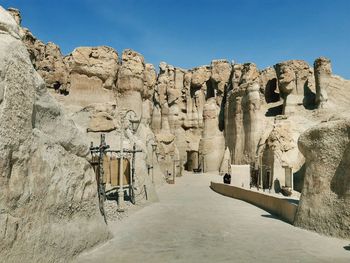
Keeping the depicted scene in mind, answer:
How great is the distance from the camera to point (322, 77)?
1515 inches

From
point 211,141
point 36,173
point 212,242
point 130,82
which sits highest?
point 130,82

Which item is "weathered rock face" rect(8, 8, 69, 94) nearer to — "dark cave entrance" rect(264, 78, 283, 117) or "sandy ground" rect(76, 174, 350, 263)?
"dark cave entrance" rect(264, 78, 283, 117)

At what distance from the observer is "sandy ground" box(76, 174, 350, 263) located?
7.71 m

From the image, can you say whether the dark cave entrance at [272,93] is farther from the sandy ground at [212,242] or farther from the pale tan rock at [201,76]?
the sandy ground at [212,242]

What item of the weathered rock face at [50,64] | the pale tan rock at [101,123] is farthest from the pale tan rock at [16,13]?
the pale tan rock at [101,123]

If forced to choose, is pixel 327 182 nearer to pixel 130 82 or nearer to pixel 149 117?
pixel 130 82

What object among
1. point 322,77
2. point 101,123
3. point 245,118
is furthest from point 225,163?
point 101,123

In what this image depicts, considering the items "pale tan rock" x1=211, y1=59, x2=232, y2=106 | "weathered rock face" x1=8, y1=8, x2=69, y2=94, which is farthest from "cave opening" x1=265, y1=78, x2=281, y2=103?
"weathered rock face" x1=8, y1=8, x2=69, y2=94

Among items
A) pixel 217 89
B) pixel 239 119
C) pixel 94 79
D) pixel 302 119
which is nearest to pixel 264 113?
pixel 239 119

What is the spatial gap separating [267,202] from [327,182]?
5550mm

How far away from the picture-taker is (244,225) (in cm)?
1183

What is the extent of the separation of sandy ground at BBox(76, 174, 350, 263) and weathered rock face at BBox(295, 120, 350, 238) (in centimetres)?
44

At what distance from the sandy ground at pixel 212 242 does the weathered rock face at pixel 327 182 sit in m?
0.44

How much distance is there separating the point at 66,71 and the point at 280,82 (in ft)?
→ 85.0
